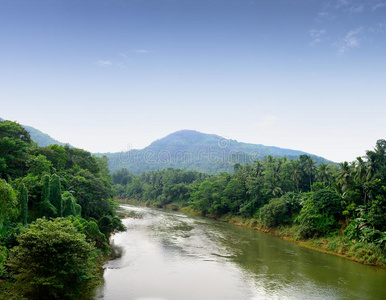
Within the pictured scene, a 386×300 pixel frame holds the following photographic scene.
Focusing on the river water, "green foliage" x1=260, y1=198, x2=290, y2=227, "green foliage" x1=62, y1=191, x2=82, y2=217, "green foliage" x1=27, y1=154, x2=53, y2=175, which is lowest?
the river water

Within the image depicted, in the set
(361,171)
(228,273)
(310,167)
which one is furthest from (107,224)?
(310,167)

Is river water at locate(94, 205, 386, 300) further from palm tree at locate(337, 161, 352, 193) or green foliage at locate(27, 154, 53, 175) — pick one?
green foliage at locate(27, 154, 53, 175)

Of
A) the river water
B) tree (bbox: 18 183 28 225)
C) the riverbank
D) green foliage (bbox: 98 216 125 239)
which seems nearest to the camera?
tree (bbox: 18 183 28 225)

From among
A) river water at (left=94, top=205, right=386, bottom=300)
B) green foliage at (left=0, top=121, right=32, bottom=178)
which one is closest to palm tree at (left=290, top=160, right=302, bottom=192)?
river water at (left=94, top=205, right=386, bottom=300)

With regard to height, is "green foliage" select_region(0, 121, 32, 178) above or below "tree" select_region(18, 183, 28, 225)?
above

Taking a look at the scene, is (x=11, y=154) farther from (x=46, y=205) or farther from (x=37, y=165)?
(x=46, y=205)

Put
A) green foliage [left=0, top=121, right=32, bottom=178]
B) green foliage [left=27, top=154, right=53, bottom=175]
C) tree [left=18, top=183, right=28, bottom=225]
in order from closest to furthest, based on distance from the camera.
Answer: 1. tree [left=18, top=183, right=28, bottom=225]
2. green foliage [left=27, top=154, right=53, bottom=175]
3. green foliage [left=0, top=121, right=32, bottom=178]

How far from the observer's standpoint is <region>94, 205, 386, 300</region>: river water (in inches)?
878

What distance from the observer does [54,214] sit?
2442 centimetres

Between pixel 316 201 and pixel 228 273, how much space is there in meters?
21.0

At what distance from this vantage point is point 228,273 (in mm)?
27125

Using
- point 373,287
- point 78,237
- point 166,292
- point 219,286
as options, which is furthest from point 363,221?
point 78,237

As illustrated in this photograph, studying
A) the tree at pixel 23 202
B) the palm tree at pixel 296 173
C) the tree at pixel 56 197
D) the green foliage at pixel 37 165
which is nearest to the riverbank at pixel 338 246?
the palm tree at pixel 296 173

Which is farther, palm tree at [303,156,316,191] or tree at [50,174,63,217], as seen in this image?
palm tree at [303,156,316,191]
